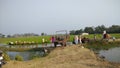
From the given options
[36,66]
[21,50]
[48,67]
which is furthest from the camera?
[21,50]

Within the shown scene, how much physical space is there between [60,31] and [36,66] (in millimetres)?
17921

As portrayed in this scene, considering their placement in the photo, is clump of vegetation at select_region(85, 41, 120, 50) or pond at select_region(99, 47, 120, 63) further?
clump of vegetation at select_region(85, 41, 120, 50)

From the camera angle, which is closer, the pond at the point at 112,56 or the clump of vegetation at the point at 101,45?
the pond at the point at 112,56

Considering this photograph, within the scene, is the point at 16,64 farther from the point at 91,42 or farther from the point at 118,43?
the point at 118,43

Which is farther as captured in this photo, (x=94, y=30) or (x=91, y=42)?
(x=94, y=30)

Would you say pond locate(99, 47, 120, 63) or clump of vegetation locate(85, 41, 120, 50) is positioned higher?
clump of vegetation locate(85, 41, 120, 50)

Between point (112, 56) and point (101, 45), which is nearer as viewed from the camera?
point (112, 56)

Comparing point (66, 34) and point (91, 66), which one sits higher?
point (66, 34)

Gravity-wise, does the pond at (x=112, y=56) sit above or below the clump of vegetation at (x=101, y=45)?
below

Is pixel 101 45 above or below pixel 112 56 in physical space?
above

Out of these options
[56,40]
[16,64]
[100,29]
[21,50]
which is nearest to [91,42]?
[56,40]

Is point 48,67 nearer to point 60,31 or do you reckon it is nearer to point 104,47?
point 60,31

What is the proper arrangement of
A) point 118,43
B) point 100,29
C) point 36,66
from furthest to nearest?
point 100,29
point 118,43
point 36,66

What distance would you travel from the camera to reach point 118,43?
133 ft
